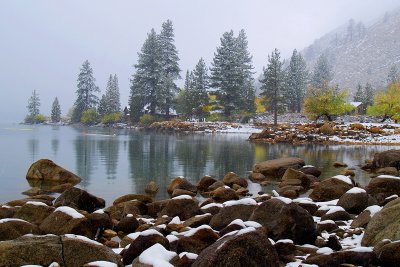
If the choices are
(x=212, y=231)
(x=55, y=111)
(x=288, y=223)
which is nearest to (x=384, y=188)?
(x=288, y=223)

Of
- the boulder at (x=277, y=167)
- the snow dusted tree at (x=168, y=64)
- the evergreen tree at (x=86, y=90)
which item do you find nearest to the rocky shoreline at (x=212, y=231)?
the boulder at (x=277, y=167)

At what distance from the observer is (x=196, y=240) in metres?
7.34

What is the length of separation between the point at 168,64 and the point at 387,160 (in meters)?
63.3

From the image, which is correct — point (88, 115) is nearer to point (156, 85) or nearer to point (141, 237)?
point (156, 85)

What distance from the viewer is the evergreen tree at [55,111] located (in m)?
128

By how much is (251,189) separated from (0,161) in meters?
15.4

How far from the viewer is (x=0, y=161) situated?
75.6 feet

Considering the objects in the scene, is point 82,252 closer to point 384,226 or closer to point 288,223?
point 288,223

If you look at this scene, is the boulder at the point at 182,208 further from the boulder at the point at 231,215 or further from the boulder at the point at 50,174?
the boulder at the point at 50,174

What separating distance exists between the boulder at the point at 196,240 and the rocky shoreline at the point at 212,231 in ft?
0.06

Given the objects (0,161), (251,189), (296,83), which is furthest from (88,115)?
(251,189)

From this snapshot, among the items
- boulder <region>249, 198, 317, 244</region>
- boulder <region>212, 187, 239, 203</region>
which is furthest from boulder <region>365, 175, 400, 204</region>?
boulder <region>249, 198, 317, 244</region>

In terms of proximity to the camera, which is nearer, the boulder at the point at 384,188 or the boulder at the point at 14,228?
the boulder at the point at 14,228

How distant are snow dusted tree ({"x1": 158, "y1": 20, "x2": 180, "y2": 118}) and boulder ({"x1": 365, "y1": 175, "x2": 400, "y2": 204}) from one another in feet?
214
